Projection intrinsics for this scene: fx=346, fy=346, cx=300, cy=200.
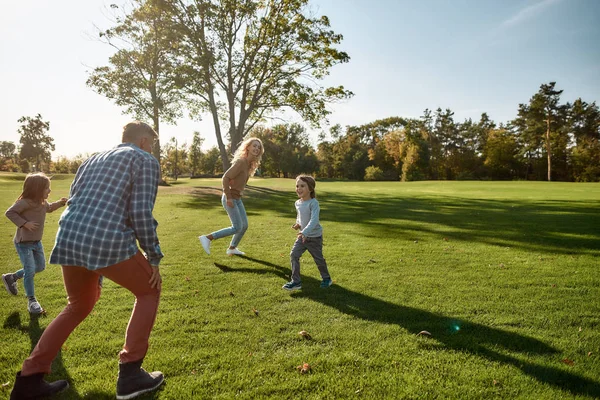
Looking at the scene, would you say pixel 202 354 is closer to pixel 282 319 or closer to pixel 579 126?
pixel 282 319

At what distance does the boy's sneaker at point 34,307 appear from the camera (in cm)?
452

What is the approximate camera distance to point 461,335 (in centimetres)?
394

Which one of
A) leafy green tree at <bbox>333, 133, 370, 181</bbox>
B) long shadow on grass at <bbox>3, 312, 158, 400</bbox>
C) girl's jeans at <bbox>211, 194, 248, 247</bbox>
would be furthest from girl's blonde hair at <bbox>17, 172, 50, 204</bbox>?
leafy green tree at <bbox>333, 133, 370, 181</bbox>

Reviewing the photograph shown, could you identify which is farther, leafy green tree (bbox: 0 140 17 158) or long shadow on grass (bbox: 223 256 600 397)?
leafy green tree (bbox: 0 140 17 158)

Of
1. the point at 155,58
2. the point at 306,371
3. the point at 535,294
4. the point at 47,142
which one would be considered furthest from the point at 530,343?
the point at 47,142

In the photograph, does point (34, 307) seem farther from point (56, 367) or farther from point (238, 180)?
point (238, 180)

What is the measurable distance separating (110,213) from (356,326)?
3006mm

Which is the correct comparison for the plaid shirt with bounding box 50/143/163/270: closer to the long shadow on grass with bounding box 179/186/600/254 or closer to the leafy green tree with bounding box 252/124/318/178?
the long shadow on grass with bounding box 179/186/600/254

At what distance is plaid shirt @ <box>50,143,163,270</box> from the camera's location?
253 cm

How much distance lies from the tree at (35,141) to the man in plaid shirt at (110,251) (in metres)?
91.0

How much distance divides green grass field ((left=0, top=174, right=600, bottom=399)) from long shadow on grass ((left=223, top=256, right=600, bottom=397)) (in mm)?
16

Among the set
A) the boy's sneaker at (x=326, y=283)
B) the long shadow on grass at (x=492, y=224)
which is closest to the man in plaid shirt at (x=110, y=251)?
the boy's sneaker at (x=326, y=283)

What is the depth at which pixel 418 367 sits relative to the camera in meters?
3.30

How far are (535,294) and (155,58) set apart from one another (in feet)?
91.2
